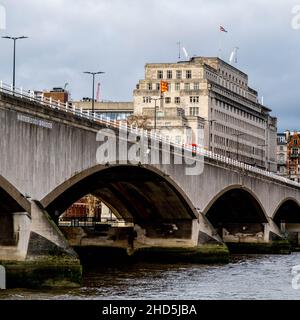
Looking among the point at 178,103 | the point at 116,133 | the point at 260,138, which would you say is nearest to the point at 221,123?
the point at 178,103

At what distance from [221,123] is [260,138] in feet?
93.7

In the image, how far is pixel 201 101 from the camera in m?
162

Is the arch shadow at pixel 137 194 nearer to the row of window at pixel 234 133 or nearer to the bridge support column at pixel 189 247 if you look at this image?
the bridge support column at pixel 189 247

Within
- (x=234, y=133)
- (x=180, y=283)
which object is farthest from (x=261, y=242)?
(x=234, y=133)

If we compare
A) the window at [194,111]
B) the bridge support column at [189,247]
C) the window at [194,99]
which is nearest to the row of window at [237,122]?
the window at [194,111]

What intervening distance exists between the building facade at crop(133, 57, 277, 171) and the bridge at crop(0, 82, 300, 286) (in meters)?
34.4

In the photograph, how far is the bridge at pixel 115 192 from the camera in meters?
52.4

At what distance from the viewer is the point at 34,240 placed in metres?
52.1

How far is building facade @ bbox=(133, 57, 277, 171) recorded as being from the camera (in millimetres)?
155250
